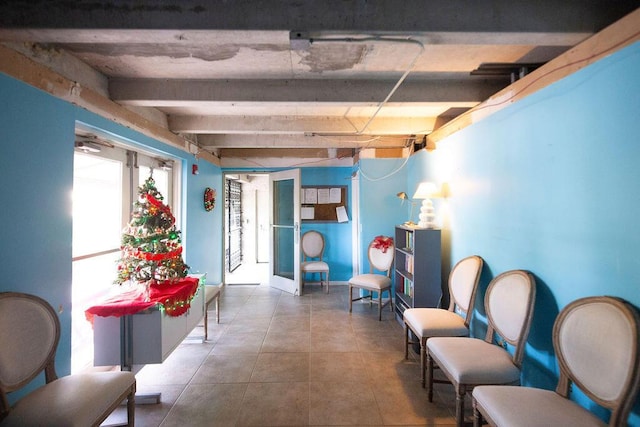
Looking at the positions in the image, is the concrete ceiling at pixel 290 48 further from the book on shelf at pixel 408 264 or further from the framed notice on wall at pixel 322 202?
the framed notice on wall at pixel 322 202

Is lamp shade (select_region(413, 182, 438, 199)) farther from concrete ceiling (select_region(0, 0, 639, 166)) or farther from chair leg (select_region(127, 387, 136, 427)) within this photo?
chair leg (select_region(127, 387, 136, 427))

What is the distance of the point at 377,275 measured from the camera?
3.86 m

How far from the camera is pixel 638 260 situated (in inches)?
47.4

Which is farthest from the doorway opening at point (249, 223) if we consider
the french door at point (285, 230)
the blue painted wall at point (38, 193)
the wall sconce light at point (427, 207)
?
the blue painted wall at point (38, 193)

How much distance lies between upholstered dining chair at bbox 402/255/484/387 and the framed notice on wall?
2.91 m

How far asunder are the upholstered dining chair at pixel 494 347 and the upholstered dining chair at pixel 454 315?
0.15 m

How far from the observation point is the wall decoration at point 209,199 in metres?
4.23

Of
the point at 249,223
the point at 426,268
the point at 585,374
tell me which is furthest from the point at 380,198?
the point at 249,223

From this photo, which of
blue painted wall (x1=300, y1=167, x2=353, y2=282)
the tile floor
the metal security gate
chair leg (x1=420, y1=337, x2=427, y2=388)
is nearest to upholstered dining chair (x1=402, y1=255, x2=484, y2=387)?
chair leg (x1=420, y1=337, x2=427, y2=388)

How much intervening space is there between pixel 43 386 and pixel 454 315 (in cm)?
273

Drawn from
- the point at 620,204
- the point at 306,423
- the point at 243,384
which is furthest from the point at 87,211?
the point at 620,204

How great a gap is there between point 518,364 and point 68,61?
3.54m

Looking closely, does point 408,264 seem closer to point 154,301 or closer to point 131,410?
point 154,301

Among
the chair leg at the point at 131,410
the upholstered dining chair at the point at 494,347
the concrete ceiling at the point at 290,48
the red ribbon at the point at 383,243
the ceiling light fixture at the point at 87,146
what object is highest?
the concrete ceiling at the point at 290,48
